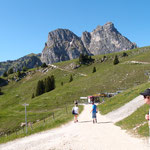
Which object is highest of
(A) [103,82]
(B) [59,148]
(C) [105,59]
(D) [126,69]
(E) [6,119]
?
(C) [105,59]

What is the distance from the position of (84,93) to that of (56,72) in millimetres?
70404

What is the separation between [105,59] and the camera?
14112 centimetres

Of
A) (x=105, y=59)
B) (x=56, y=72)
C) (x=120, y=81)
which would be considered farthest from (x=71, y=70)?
(x=120, y=81)

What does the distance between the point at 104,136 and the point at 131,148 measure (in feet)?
10.1

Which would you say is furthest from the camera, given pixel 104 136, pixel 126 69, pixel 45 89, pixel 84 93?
pixel 45 89

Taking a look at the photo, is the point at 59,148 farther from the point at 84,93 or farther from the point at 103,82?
the point at 103,82

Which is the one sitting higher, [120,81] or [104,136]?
[120,81]

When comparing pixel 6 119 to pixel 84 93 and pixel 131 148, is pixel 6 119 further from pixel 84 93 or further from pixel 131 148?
pixel 131 148

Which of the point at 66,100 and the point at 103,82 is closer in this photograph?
the point at 66,100

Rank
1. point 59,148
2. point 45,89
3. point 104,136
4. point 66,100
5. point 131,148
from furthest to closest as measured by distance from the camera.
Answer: point 45,89 < point 66,100 < point 104,136 < point 59,148 < point 131,148

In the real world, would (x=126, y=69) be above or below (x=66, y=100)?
above

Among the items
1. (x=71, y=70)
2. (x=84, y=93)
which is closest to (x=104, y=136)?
(x=84, y=93)

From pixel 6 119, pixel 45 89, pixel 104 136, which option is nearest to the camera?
pixel 104 136

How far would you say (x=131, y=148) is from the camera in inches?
359
